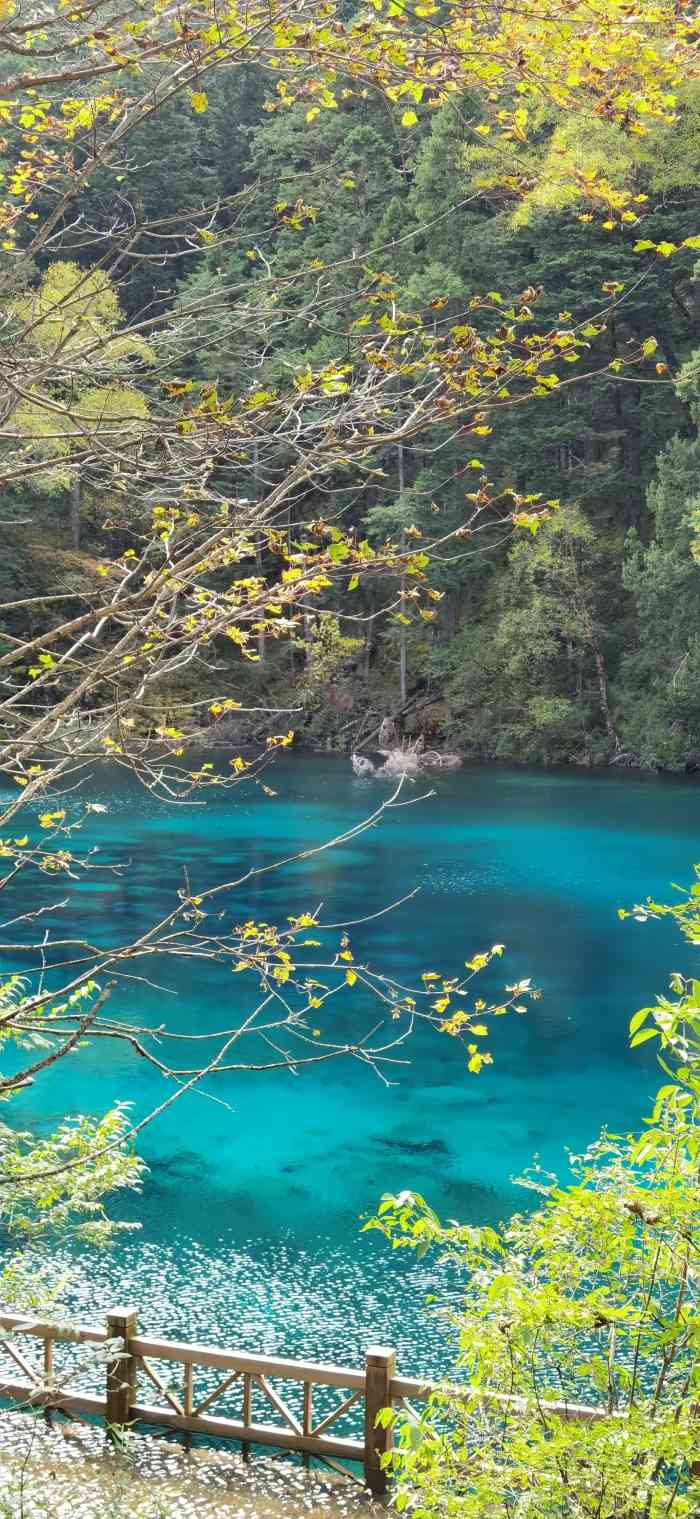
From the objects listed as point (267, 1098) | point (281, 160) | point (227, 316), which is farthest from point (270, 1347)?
point (281, 160)

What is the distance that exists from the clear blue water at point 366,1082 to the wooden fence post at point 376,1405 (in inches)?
62.6

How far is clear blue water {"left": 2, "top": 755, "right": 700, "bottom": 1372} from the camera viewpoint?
8.27 m

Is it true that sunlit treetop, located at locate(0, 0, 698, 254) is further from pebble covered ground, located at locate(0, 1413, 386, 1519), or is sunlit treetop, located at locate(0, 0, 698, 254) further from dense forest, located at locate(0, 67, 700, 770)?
dense forest, located at locate(0, 67, 700, 770)

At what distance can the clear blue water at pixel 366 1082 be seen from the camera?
827 cm

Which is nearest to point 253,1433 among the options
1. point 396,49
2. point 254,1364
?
point 254,1364

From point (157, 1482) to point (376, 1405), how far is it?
1.06m

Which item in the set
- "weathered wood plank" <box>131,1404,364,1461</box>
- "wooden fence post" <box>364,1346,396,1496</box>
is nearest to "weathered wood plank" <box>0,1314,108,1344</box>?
"weathered wood plank" <box>131,1404,364,1461</box>

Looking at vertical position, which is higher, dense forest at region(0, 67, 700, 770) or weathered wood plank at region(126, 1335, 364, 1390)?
dense forest at region(0, 67, 700, 770)

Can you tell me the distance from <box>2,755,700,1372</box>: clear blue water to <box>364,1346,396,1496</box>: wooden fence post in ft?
5.22

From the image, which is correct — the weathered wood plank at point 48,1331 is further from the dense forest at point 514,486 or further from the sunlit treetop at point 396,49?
the dense forest at point 514,486

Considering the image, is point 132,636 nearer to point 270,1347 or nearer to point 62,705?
point 62,705

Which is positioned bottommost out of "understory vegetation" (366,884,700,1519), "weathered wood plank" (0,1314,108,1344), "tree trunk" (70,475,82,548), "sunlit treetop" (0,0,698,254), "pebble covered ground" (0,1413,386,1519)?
"pebble covered ground" (0,1413,386,1519)

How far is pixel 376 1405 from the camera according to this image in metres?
5.70

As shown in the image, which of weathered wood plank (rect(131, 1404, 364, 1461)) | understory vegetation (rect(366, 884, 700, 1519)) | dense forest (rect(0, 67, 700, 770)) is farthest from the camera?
dense forest (rect(0, 67, 700, 770))
